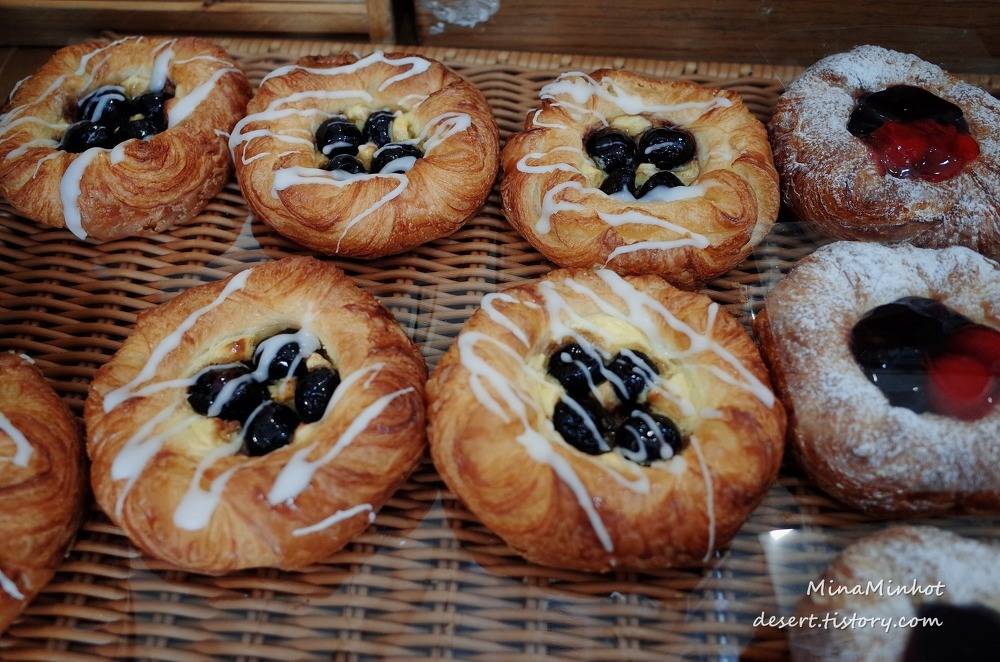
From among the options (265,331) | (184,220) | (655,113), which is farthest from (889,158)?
(184,220)

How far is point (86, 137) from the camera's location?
232 centimetres

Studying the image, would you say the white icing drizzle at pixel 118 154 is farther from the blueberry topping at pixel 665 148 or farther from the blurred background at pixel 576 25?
the blueberry topping at pixel 665 148

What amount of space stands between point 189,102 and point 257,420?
1.18 m

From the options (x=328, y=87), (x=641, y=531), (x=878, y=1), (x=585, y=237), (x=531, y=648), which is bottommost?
(x=531, y=648)

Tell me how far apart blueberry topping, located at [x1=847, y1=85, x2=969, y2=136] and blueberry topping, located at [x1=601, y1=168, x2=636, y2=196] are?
2.32 feet

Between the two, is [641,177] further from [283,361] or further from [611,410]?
[283,361]

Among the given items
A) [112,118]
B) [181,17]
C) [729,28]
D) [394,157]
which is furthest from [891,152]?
[181,17]

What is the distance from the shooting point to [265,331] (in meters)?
2.03

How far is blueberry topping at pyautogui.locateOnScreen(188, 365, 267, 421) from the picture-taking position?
1.86m

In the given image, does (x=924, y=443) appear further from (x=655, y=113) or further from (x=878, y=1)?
Answer: (x=878, y=1)

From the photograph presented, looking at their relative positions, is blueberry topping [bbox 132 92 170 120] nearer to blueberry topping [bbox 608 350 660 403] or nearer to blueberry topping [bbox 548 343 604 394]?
blueberry topping [bbox 548 343 604 394]

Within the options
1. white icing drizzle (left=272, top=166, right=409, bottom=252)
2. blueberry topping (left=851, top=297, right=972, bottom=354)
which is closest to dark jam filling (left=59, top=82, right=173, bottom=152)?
white icing drizzle (left=272, top=166, right=409, bottom=252)

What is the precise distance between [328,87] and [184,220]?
628 mm

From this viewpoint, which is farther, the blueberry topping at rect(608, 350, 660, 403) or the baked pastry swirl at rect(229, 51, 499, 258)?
the baked pastry swirl at rect(229, 51, 499, 258)
